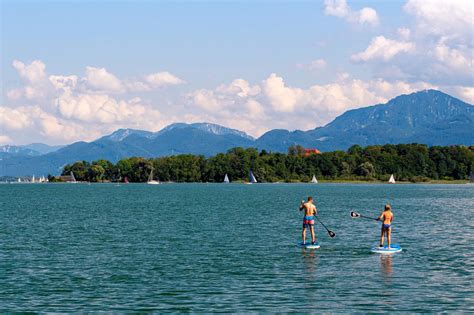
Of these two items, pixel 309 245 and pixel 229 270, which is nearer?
pixel 229 270

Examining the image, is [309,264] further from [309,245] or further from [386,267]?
[309,245]

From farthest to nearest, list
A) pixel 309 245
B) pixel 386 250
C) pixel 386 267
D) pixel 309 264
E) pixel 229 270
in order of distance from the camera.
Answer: pixel 309 245 → pixel 386 250 → pixel 309 264 → pixel 386 267 → pixel 229 270

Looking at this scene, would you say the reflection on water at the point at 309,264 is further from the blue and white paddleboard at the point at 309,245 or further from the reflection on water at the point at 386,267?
the reflection on water at the point at 386,267

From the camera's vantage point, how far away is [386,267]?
128ft

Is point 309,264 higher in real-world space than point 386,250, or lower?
lower

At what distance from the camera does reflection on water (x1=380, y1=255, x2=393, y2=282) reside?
36.0 metres

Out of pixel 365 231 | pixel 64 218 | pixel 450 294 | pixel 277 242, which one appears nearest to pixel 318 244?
pixel 277 242

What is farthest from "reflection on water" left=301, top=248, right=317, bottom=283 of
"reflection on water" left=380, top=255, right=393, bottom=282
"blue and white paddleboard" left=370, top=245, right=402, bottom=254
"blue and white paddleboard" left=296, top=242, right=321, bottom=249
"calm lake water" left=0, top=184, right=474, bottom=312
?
"blue and white paddleboard" left=370, top=245, right=402, bottom=254

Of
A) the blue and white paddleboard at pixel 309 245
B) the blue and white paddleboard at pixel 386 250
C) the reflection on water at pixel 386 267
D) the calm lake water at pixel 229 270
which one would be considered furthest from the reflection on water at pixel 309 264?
the blue and white paddleboard at pixel 386 250

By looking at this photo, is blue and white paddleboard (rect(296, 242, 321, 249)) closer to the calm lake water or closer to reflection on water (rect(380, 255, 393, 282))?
the calm lake water

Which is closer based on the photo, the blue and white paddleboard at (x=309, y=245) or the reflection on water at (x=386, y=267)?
the reflection on water at (x=386, y=267)

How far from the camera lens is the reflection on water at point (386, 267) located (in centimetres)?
3600

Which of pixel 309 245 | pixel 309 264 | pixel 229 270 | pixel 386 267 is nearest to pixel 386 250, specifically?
pixel 309 245

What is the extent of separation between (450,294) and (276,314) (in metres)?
8.86
